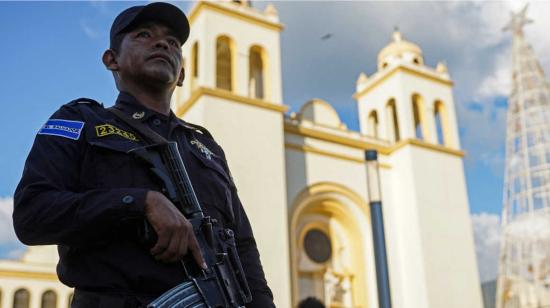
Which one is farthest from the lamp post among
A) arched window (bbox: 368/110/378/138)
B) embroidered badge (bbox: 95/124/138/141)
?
arched window (bbox: 368/110/378/138)

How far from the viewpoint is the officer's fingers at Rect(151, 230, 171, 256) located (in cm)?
135

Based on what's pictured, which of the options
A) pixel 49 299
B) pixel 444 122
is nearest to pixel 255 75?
pixel 444 122

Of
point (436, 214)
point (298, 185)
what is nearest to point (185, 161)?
point (298, 185)

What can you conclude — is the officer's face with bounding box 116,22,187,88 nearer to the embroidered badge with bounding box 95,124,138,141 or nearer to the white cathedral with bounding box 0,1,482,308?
the embroidered badge with bounding box 95,124,138,141

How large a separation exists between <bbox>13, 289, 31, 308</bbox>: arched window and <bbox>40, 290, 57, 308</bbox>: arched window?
20.1 inches

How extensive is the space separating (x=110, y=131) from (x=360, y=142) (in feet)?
48.7

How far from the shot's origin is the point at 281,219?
12.8 m

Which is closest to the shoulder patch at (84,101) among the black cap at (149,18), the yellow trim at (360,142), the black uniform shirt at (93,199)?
the black uniform shirt at (93,199)

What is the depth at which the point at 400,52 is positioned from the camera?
18875 millimetres

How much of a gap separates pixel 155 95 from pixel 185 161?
27cm

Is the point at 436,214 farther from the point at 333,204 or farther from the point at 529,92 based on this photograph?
the point at 529,92

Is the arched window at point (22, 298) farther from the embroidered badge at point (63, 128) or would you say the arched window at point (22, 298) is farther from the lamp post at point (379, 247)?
the embroidered badge at point (63, 128)

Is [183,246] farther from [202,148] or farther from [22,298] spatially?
[22,298]

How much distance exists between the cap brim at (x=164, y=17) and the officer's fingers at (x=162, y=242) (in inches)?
30.4
